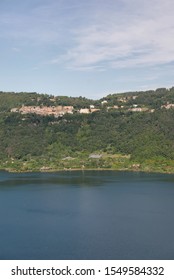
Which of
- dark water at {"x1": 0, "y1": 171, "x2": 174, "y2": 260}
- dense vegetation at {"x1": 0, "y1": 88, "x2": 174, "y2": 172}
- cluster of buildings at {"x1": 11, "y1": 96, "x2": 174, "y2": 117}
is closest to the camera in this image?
dark water at {"x1": 0, "y1": 171, "x2": 174, "y2": 260}

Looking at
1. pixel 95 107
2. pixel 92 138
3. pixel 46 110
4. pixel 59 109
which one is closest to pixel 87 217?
pixel 92 138

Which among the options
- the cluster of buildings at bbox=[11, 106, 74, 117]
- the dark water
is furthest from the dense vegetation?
the dark water

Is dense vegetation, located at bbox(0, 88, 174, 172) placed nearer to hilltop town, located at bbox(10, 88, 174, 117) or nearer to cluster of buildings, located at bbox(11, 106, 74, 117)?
hilltop town, located at bbox(10, 88, 174, 117)

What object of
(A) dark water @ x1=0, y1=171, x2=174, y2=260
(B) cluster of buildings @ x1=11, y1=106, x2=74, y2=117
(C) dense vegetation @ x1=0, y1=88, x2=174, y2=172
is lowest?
(A) dark water @ x1=0, y1=171, x2=174, y2=260

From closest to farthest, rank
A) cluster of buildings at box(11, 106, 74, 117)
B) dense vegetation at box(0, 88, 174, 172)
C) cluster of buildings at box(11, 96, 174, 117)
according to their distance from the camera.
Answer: dense vegetation at box(0, 88, 174, 172), cluster of buildings at box(11, 96, 174, 117), cluster of buildings at box(11, 106, 74, 117)

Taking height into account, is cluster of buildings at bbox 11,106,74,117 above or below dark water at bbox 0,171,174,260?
above

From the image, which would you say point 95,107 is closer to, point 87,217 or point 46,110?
point 46,110

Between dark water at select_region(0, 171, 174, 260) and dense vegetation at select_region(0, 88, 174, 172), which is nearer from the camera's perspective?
dark water at select_region(0, 171, 174, 260)
